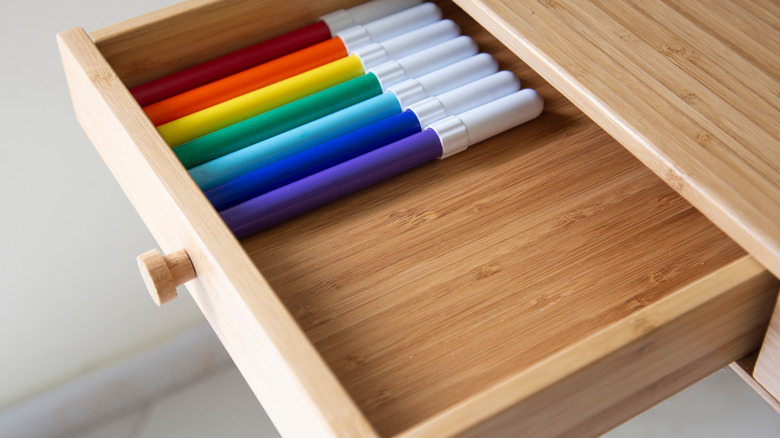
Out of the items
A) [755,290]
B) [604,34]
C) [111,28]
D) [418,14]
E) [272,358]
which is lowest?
[755,290]

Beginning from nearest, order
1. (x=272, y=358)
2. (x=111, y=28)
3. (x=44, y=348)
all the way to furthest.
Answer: (x=272, y=358)
(x=111, y=28)
(x=44, y=348)

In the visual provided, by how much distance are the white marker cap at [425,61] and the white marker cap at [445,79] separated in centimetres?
1

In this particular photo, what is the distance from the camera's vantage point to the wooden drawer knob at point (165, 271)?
2.39 ft

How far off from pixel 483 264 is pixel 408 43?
0.31 m

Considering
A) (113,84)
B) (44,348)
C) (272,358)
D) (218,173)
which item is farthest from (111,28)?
(44,348)

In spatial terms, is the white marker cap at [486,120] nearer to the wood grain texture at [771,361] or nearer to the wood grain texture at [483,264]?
the wood grain texture at [483,264]

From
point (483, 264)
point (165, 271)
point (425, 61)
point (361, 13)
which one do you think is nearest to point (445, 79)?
point (425, 61)

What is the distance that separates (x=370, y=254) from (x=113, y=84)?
0.29 metres

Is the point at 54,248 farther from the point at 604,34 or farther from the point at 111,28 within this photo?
the point at 604,34

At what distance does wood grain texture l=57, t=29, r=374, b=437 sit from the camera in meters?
0.60

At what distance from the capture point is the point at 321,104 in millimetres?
903

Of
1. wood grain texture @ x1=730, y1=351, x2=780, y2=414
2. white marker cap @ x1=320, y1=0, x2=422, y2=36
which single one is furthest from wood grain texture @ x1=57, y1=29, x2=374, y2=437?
wood grain texture @ x1=730, y1=351, x2=780, y2=414

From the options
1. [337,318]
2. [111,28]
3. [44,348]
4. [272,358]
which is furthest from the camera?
[44,348]

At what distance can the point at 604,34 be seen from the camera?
32.2 inches
